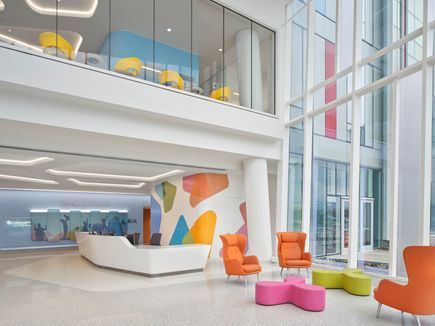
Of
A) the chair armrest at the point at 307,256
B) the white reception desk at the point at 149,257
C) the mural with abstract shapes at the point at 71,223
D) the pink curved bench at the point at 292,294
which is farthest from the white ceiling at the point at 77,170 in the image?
the pink curved bench at the point at 292,294

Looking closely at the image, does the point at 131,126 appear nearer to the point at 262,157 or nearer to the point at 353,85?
the point at 262,157

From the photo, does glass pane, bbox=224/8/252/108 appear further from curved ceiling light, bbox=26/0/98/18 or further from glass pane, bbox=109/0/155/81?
curved ceiling light, bbox=26/0/98/18

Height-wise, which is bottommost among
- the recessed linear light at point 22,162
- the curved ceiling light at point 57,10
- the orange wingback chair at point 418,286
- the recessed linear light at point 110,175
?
the orange wingback chair at point 418,286

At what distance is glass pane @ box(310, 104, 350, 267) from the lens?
29.2 ft

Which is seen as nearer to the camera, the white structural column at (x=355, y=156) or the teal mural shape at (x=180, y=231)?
the white structural column at (x=355, y=156)

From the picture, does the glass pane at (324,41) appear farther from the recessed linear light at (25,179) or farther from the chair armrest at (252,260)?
the recessed linear light at (25,179)

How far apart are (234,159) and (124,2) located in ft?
18.7

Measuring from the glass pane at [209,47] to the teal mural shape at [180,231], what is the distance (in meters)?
5.51

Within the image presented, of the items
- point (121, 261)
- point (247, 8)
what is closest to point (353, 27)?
point (247, 8)

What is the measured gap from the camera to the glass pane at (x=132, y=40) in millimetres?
8336

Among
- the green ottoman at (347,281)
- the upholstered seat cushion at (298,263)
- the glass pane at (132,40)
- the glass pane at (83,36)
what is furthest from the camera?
the glass pane at (132,40)

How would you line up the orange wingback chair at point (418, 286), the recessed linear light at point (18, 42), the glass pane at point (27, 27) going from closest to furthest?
the orange wingback chair at point (418, 286) < the recessed linear light at point (18, 42) < the glass pane at point (27, 27)

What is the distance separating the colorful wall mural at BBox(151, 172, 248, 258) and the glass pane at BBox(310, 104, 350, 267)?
3.64 metres

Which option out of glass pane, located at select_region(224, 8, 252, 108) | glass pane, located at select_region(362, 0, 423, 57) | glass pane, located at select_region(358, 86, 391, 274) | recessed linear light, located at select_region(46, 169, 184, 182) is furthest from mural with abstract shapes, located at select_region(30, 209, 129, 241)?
glass pane, located at select_region(362, 0, 423, 57)
